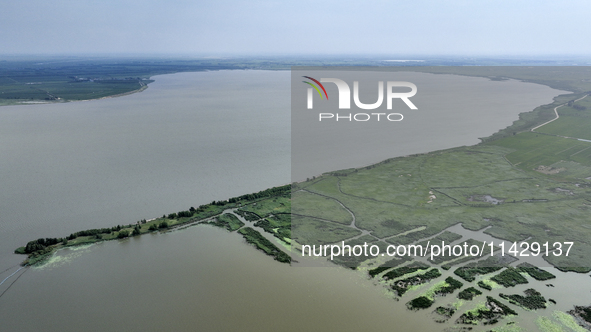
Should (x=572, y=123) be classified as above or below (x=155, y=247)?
above

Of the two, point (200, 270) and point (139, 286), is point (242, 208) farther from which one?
point (139, 286)

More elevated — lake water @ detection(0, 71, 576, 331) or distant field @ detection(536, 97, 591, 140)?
distant field @ detection(536, 97, 591, 140)

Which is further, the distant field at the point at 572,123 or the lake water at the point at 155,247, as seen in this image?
the distant field at the point at 572,123

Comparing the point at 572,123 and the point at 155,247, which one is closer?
the point at 155,247

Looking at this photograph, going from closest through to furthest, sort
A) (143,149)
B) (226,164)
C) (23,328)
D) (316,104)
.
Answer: (23,328) → (226,164) → (143,149) → (316,104)

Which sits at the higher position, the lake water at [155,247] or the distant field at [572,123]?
the distant field at [572,123]

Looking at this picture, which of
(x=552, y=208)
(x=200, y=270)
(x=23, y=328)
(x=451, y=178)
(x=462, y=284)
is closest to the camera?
(x=23, y=328)

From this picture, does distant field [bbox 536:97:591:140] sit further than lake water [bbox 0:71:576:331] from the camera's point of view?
Yes

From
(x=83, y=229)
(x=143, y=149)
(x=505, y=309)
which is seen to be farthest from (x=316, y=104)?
(x=505, y=309)
